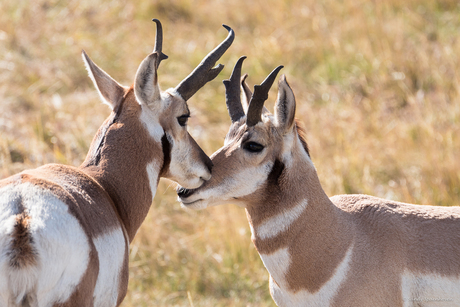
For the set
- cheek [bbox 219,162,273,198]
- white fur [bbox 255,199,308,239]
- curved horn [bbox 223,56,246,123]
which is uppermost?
curved horn [bbox 223,56,246,123]

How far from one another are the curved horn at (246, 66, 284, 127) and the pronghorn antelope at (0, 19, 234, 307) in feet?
1.50

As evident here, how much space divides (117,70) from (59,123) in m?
2.75

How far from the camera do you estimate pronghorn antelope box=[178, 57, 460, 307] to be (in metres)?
3.67

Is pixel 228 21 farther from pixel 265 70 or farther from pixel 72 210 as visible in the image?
pixel 72 210

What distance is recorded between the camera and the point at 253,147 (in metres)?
3.85

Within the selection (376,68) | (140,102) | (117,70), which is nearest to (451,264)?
(140,102)

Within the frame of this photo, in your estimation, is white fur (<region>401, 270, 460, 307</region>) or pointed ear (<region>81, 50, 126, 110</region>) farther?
pointed ear (<region>81, 50, 126, 110</region>)

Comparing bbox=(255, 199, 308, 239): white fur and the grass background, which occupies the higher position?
bbox=(255, 199, 308, 239): white fur

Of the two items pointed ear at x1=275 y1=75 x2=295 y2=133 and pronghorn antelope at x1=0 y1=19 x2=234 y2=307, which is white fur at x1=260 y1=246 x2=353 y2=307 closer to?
pronghorn antelope at x1=0 y1=19 x2=234 y2=307

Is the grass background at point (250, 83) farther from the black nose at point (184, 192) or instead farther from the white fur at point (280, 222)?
the white fur at point (280, 222)

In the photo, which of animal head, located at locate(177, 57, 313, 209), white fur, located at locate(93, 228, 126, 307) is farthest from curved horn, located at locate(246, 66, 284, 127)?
white fur, located at locate(93, 228, 126, 307)

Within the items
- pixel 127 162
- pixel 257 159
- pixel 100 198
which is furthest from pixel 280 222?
pixel 100 198

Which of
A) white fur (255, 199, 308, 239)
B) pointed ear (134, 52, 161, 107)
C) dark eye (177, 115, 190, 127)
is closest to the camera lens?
pointed ear (134, 52, 161, 107)

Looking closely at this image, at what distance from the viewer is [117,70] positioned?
11.0 meters
